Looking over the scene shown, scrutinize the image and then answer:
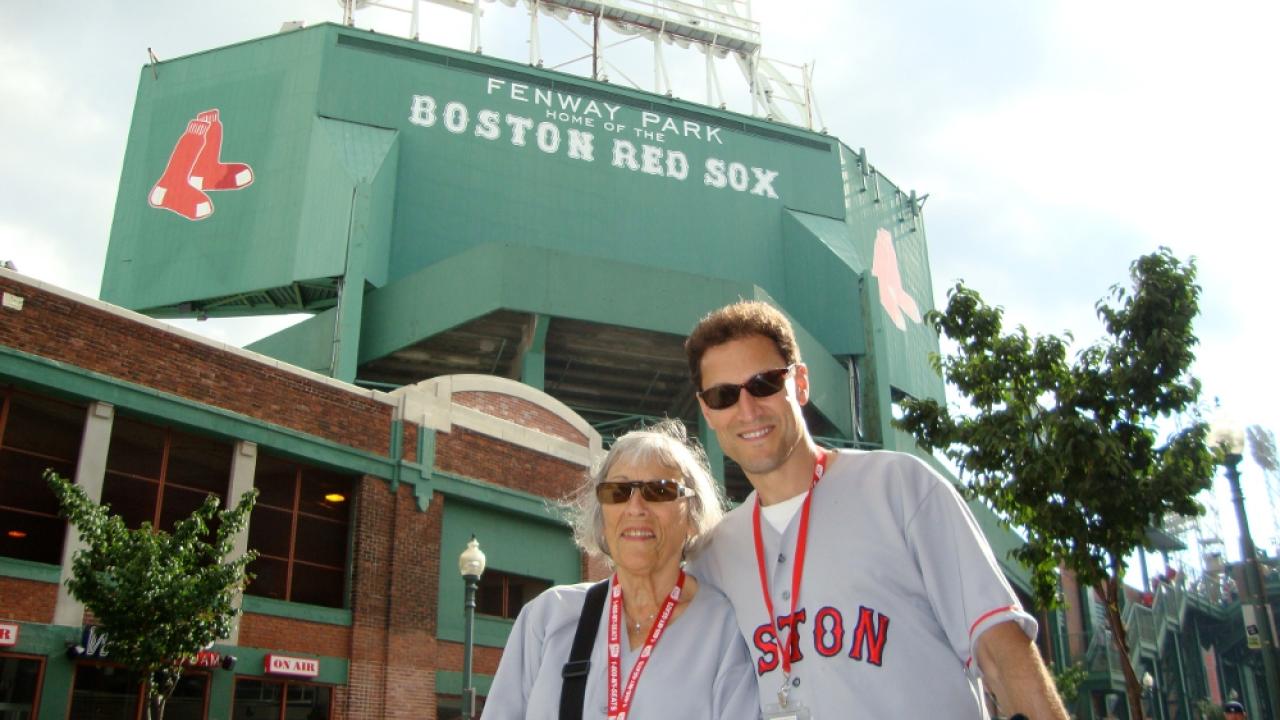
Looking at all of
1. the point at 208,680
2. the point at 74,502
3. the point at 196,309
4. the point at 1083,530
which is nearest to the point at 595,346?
the point at 196,309

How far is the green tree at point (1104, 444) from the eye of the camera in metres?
11.8

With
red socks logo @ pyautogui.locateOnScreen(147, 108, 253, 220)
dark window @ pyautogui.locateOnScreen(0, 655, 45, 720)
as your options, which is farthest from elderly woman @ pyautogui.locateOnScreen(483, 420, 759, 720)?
red socks logo @ pyautogui.locateOnScreen(147, 108, 253, 220)

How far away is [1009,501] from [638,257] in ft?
78.9

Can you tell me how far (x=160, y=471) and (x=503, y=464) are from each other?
703 cm

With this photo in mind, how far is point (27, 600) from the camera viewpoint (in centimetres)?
1516

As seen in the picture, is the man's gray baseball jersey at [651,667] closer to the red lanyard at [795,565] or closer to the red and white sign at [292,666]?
the red lanyard at [795,565]

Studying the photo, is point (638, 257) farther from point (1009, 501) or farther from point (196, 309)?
point (1009, 501)

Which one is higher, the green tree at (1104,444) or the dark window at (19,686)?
the green tree at (1104,444)

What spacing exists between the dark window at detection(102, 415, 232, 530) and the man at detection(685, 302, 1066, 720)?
1589 cm

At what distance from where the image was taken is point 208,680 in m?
16.8

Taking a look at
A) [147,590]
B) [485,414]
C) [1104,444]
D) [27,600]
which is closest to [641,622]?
[1104,444]

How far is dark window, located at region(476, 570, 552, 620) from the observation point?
21906 mm

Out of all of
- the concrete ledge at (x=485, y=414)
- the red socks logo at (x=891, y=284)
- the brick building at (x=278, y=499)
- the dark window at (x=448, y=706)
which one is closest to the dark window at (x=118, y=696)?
the brick building at (x=278, y=499)

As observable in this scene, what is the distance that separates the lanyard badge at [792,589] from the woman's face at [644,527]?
11.5 inches
